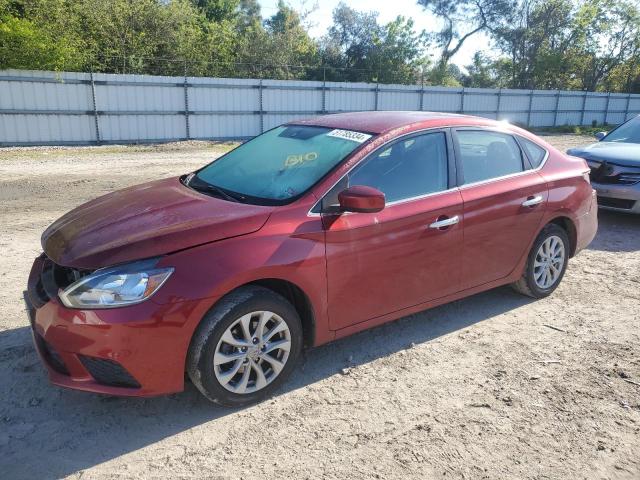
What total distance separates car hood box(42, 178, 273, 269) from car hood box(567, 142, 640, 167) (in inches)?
248

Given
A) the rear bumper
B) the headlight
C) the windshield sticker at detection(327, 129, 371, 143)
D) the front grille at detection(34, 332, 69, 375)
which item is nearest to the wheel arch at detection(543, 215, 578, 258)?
the rear bumper

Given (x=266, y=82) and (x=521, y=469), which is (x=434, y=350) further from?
(x=266, y=82)

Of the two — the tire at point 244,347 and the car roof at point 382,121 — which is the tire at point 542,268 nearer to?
the car roof at point 382,121

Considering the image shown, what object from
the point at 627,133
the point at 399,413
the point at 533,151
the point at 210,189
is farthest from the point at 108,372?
the point at 627,133

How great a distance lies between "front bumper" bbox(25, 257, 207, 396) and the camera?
2.68 meters

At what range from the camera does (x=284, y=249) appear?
3076 mm

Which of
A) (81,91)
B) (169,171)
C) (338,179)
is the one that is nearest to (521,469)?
(338,179)

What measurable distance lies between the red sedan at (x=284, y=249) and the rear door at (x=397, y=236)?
0.01 metres

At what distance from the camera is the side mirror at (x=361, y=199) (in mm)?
3172

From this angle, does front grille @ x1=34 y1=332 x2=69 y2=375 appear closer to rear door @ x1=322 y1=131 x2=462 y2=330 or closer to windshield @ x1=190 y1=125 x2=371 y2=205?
windshield @ x1=190 y1=125 x2=371 y2=205

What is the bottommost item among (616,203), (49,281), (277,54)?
(616,203)

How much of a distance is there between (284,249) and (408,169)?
1.22 meters

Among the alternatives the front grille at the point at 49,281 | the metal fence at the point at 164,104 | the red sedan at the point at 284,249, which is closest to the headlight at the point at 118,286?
the red sedan at the point at 284,249

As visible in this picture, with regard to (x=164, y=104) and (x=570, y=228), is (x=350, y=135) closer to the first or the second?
(x=570, y=228)
